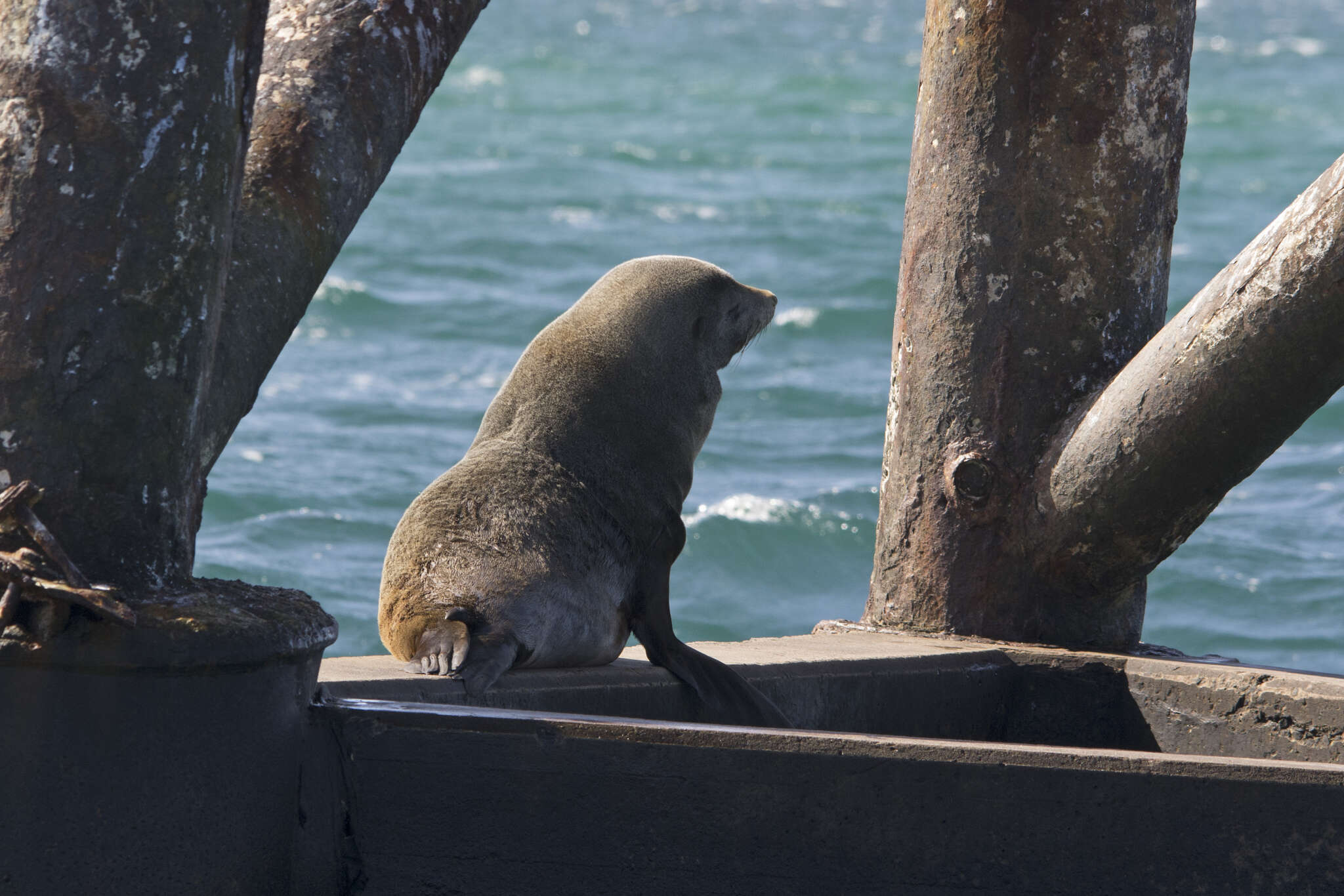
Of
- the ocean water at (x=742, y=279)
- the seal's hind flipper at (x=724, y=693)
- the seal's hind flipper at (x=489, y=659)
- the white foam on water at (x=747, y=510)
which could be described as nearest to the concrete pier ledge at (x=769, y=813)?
the seal's hind flipper at (x=489, y=659)

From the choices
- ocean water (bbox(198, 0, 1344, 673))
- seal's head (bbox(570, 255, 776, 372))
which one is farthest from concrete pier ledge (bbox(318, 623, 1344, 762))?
→ ocean water (bbox(198, 0, 1344, 673))

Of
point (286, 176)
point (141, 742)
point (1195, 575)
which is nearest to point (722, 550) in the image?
point (1195, 575)

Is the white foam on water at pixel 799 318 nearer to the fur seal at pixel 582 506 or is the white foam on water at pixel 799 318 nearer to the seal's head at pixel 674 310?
the seal's head at pixel 674 310

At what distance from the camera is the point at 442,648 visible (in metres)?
3.62

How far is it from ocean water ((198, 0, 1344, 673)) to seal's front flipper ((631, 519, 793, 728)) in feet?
18.9

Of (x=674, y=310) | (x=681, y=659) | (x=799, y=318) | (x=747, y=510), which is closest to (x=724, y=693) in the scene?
(x=681, y=659)

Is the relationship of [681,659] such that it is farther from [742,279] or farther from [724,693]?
[742,279]

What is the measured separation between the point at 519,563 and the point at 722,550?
7705mm

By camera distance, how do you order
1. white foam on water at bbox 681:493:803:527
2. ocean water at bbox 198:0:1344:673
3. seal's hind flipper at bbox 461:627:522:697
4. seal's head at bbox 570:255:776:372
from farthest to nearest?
white foam on water at bbox 681:493:803:527
ocean water at bbox 198:0:1344:673
seal's head at bbox 570:255:776:372
seal's hind flipper at bbox 461:627:522:697

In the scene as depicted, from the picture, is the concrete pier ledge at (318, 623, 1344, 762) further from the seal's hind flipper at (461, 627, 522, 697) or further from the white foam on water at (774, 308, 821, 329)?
the white foam on water at (774, 308, 821, 329)

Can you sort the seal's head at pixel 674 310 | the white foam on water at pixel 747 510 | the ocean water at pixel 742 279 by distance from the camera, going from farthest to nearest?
1. the white foam on water at pixel 747 510
2. the ocean water at pixel 742 279
3. the seal's head at pixel 674 310

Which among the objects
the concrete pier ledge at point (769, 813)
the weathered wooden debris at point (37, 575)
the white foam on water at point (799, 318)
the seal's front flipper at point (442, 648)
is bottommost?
the concrete pier ledge at point (769, 813)

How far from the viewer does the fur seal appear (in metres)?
3.81

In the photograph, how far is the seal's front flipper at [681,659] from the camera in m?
3.81
